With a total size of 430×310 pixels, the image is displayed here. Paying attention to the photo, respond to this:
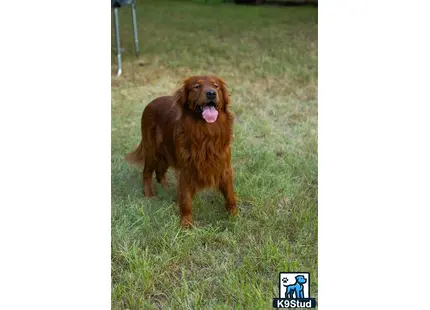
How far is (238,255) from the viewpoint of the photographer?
9.73 feet

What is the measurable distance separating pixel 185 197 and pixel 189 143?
0.35m

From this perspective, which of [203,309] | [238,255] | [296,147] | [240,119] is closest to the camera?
[203,309]

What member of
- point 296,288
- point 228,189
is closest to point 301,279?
point 296,288

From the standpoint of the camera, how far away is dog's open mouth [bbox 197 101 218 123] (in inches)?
121

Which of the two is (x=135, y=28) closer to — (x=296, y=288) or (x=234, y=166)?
(x=234, y=166)

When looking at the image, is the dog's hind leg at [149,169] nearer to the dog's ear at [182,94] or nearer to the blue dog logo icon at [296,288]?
the dog's ear at [182,94]

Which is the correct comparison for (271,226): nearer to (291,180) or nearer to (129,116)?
(291,180)

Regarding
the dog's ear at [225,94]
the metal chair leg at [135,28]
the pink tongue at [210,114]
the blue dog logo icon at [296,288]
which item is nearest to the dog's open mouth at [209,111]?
the pink tongue at [210,114]

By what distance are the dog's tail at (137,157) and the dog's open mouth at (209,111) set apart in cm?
68

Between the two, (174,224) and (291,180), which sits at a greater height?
(291,180)

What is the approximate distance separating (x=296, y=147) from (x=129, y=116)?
119 cm

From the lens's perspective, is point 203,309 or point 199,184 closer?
point 203,309

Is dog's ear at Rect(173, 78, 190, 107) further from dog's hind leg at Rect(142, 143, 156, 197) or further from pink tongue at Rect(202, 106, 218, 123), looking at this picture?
dog's hind leg at Rect(142, 143, 156, 197)

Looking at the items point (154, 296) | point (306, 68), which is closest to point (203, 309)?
point (154, 296)
